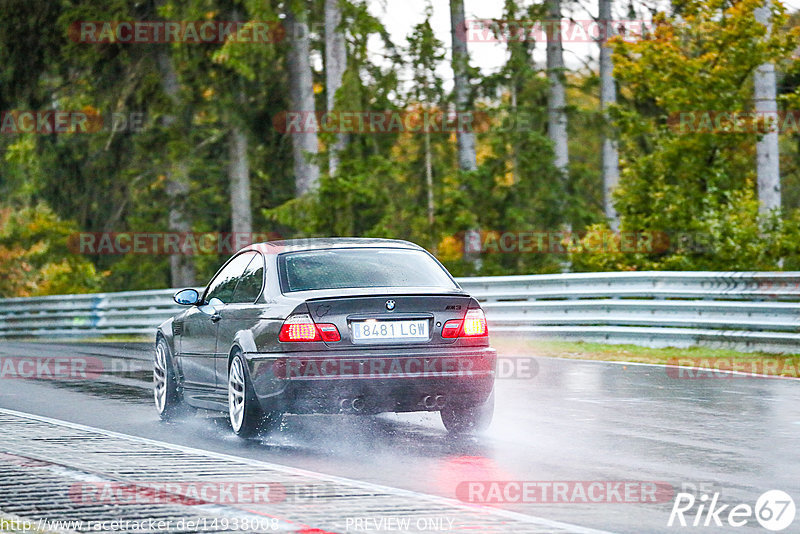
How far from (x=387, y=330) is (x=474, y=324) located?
74 cm

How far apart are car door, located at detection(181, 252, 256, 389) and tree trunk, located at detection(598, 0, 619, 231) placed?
28.2 meters

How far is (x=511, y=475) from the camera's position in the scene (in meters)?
8.20

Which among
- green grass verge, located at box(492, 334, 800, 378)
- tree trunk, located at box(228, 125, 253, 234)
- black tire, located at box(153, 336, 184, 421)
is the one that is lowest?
green grass verge, located at box(492, 334, 800, 378)

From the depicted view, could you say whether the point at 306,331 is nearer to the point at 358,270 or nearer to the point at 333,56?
the point at 358,270

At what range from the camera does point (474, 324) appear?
32.7 ft

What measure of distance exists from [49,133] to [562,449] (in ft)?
106

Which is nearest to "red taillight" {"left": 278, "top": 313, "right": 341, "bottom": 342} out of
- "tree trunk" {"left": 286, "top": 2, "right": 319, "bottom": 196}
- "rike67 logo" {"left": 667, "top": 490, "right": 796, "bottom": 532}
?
"rike67 logo" {"left": 667, "top": 490, "right": 796, "bottom": 532}

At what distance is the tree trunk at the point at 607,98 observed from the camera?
40656 millimetres

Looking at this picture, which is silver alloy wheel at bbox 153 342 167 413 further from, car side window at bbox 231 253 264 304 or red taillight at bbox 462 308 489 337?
red taillight at bbox 462 308 489 337

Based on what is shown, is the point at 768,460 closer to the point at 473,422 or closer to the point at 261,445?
the point at 473,422

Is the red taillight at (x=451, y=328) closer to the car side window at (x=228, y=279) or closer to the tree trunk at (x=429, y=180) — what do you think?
the car side window at (x=228, y=279)

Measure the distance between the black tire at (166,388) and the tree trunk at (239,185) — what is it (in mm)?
23573

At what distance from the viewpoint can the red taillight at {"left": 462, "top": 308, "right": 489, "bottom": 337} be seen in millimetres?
9906

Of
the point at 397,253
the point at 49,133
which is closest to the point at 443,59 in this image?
the point at 49,133
